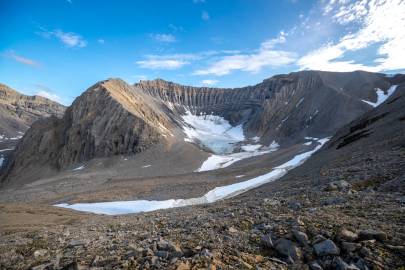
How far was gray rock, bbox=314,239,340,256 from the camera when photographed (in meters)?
6.32

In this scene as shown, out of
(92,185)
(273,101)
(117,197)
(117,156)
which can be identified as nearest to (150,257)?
(117,197)

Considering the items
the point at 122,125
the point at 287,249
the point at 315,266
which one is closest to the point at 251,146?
the point at 122,125

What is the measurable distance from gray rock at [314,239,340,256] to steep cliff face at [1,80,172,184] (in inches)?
3337

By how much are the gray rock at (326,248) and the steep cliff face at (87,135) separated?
278ft

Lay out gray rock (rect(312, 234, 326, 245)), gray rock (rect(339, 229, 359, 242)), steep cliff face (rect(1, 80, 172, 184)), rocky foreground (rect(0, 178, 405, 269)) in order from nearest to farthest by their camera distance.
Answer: rocky foreground (rect(0, 178, 405, 269))
gray rock (rect(339, 229, 359, 242))
gray rock (rect(312, 234, 326, 245))
steep cliff face (rect(1, 80, 172, 184))

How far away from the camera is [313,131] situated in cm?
11269

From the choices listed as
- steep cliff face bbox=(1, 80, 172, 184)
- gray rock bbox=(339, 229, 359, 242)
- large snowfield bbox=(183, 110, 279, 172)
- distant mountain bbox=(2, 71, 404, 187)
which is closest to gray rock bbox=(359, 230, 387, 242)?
gray rock bbox=(339, 229, 359, 242)

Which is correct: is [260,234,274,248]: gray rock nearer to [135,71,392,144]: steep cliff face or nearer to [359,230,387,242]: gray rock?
[359,230,387,242]: gray rock

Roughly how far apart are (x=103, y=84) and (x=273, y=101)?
92.2m

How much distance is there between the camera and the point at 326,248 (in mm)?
6441

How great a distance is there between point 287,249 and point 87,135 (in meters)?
96.0

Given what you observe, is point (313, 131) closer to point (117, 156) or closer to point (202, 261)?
point (117, 156)

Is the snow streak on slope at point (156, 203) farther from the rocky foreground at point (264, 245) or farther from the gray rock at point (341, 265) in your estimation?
the gray rock at point (341, 265)

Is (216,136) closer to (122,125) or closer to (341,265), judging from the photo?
(122,125)
